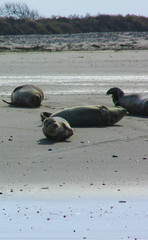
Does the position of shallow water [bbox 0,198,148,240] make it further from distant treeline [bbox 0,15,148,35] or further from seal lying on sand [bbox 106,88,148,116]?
distant treeline [bbox 0,15,148,35]

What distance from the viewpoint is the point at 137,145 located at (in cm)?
614

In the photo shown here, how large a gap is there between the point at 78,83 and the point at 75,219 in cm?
839

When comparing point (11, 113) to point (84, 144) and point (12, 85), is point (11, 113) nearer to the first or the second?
point (84, 144)

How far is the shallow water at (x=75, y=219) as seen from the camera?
12.2 ft

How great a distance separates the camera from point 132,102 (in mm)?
8258

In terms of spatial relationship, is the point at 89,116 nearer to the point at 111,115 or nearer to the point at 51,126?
the point at 111,115

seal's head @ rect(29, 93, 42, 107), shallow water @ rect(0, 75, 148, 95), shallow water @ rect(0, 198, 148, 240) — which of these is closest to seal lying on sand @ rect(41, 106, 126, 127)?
seal's head @ rect(29, 93, 42, 107)

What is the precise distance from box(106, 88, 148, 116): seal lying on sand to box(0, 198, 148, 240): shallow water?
3758 millimetres

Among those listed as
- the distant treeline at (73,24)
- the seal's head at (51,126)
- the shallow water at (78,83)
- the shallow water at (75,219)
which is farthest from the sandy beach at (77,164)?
the distant treeline at (73,24)

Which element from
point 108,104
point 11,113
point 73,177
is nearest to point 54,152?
point 73,177

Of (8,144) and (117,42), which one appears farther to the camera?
(117,42)

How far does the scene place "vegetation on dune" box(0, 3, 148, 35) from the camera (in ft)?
92.6

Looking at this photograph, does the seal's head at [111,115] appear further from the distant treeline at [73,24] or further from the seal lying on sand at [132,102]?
the distant treeline at [73,24]

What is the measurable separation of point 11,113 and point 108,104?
158 cm
